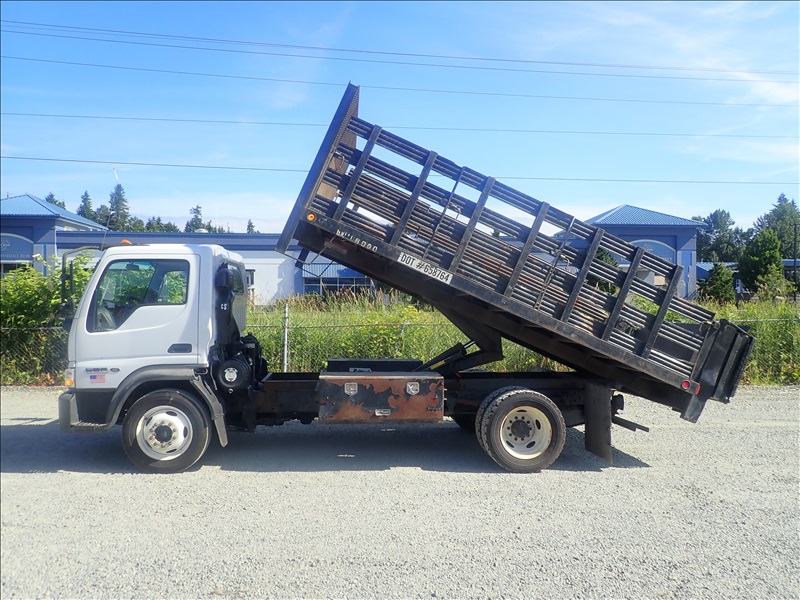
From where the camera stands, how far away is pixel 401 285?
24.2 feet

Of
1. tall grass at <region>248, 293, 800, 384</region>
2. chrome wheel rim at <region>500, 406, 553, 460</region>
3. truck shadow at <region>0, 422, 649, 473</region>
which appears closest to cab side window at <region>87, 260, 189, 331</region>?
truck shadow at <region>0, 422, 649, 473</region>

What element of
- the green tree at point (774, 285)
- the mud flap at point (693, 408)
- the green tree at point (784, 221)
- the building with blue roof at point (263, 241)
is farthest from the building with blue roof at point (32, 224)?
the green tree at point (774, 285)

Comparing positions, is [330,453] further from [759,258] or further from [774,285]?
[759,258]

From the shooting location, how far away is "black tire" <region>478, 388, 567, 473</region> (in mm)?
6953

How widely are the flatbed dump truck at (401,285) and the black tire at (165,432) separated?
15mm

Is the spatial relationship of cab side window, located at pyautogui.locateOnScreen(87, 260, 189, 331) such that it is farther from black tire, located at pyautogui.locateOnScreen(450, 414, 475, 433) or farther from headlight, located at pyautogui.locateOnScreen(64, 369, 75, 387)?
black tire, located at pyautogui.locateOnScreen(450, 414, 475, 433)

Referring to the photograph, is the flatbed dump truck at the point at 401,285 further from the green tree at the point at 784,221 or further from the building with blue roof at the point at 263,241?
the green tree at the point at 784,221

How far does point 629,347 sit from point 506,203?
2.04 m

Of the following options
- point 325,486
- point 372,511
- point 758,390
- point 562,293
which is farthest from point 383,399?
point 758,390

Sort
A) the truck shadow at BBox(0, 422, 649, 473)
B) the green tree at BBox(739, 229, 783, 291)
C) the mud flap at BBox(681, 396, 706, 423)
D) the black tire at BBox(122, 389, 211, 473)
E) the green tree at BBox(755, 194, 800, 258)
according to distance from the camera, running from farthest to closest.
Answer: the green tree at BBox(739, 229, 783, 291) → the green tree at BBox(755, 194, 800, 258) → the mud flap at BBox(681, 396, 706, 423) → the truck shadow at BBox(0, 422, 649, 473) → the black tire at BBox(122, 389, 211, 473)

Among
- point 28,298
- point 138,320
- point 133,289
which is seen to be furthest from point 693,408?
point 28,298

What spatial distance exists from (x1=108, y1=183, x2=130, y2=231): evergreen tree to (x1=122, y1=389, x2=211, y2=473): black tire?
176 cm

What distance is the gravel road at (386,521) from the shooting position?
4012 mm

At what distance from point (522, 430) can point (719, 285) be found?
701 inches
